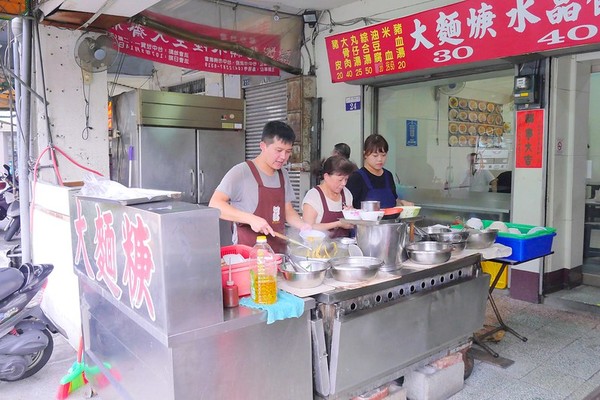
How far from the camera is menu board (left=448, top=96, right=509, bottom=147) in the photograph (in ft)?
16.4

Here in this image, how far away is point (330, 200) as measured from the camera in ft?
10.2

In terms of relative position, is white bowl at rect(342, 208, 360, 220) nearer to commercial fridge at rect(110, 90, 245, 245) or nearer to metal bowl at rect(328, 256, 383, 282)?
metal bowl at rect(328, 256, 383, 282)

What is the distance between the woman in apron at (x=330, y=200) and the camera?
2984mm

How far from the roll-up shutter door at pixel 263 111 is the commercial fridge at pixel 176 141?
20.8 inches

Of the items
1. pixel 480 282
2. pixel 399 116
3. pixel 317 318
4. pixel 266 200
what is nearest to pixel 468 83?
pixel 399 116

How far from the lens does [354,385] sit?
2.21m

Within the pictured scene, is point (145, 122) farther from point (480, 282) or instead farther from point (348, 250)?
point (480, 282)

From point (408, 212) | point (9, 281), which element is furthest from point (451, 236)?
point (9, 281)

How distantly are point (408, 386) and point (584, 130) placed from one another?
11.3 ft

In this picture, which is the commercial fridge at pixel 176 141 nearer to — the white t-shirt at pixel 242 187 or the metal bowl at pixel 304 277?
the white t-shirt at pixel 242 187

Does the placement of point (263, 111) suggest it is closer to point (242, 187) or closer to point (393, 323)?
point (242, 187)

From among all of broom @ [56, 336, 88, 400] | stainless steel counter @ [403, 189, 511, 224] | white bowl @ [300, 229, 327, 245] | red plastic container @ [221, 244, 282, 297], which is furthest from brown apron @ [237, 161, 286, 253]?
stainless steel counter @ [403, 189, 511, 224]

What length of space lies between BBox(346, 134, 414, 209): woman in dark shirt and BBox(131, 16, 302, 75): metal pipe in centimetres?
267

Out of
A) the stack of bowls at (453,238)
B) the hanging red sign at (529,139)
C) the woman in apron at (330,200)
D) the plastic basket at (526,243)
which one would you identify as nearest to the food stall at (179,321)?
the woman in apron at (330,200)
